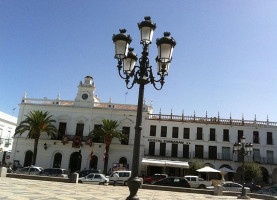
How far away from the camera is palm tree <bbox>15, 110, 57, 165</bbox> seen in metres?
37.0

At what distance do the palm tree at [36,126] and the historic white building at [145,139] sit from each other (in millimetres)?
1986

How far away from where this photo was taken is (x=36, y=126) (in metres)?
37.0

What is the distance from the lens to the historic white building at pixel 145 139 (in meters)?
39.1

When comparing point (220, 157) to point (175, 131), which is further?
point (175, 131)

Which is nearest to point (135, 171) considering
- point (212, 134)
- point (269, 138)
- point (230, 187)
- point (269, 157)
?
point (230, 187)

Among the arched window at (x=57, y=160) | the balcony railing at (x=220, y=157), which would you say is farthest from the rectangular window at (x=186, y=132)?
the arched window at (x=57, y=160)

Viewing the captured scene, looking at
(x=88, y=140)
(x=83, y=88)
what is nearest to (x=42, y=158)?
(x=88, y=140)

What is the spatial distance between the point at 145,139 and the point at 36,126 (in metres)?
15.0

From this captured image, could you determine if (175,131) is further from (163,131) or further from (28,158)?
(28,158)

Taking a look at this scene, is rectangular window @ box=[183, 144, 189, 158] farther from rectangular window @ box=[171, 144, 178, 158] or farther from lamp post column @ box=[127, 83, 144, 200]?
lamp post column @ box=[127, 83, 144, 200]

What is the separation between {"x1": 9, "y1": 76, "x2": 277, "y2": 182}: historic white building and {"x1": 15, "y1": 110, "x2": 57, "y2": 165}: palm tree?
199 centimetres

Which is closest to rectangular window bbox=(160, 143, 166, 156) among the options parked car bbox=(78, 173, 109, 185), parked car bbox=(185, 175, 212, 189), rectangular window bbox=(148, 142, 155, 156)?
rectangular window bbox=(148, 142, 155, 156)

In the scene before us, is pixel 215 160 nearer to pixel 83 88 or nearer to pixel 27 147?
pixel 83 88

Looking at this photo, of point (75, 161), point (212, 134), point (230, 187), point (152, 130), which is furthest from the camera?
point (152, 130)
